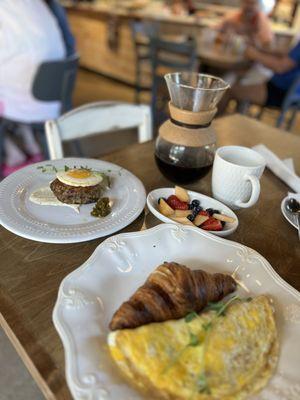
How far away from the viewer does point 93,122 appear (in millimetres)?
1178

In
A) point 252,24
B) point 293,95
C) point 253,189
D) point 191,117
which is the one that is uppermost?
point 252,24

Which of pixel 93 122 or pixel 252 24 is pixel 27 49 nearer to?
pixel 93 122

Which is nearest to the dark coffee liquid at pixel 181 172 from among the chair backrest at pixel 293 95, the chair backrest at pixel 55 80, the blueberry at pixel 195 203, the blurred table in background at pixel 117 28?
the blueberry at pixel 195 203

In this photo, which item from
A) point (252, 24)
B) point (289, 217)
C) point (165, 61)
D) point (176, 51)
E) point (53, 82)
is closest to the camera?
point (289, 217)

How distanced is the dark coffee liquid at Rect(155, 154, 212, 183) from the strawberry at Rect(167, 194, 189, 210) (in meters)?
0.10

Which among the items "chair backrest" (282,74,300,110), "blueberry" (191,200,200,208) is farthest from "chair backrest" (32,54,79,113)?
"chair backrest" (282,74,300,110)

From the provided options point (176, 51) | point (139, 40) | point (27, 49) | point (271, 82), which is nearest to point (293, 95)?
point (271, 82)

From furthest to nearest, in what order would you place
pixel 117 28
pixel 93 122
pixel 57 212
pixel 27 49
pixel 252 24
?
1. pixel 117 28
2. pixel 252 24
3. pixel 27 49
4. pixel 93 122
5. pixel 57 212

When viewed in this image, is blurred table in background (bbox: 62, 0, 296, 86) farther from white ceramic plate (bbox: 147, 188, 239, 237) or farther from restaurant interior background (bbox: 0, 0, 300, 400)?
white ceramic plate (bbox: 147, 188, 239, 237)

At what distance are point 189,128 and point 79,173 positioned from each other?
28cm

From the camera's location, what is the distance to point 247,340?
50 cm

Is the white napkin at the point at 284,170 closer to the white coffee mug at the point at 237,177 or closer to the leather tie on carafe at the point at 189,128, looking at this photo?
the white coffee mug at the point at 237,177

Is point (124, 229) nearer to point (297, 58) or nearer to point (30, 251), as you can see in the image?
point (30, 251)

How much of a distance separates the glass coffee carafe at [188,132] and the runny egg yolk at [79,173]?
0.20 meters
